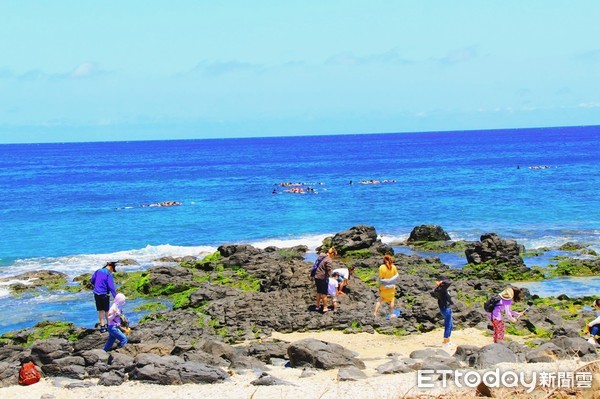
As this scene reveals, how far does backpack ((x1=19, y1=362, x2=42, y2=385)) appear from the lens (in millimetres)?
15789

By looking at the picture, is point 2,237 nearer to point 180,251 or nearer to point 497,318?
point 180,251

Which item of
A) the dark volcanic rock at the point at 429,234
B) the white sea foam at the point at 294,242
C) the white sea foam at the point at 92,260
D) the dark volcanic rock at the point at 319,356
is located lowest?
the white sea foam at the point at 92,260

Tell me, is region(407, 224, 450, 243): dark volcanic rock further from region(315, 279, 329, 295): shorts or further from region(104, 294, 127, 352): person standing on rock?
region(104, 294, 127, 352): person standing on rock

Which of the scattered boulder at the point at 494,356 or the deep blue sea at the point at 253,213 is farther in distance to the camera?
the deep blue sea at the point at 253,213

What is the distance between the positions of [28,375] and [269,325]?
25.0ft

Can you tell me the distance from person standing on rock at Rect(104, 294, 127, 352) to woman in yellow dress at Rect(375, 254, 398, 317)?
297 inches

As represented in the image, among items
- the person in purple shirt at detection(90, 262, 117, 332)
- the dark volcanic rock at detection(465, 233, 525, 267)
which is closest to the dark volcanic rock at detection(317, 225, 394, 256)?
the dark volcanic rock at detection(465, 233, 525, 267)

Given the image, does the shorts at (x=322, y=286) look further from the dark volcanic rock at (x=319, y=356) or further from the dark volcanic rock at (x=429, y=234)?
the dark volcanic rock at (x=429, y=234)

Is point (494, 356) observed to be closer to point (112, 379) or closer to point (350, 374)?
point (350, 374)

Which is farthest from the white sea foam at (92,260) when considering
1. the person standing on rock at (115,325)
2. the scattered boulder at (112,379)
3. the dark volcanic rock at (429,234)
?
the scattered boulder at (112,379)

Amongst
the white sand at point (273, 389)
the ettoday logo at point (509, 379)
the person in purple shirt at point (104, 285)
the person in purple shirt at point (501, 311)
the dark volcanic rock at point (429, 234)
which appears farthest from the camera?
the dark volcanic rock at point (429, 234)

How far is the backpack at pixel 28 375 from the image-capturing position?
1579 centimetres

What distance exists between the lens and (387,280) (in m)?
21.0

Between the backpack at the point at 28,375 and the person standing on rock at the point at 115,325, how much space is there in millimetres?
2186
